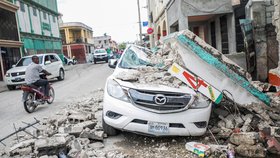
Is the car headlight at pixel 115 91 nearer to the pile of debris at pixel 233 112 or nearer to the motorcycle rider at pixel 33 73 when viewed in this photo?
the pile of debris at pixel 233 112

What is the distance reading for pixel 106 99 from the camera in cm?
457

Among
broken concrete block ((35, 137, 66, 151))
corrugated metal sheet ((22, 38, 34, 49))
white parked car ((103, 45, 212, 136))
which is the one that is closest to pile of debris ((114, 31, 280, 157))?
white parked car ((103, 45, 212, 136))

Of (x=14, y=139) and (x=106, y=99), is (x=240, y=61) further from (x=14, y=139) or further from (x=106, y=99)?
(x=14, y=139)

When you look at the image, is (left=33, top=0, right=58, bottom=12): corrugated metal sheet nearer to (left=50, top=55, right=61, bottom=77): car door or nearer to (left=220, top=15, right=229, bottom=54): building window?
(left=50, top=55, right=61, bottom=77): car door

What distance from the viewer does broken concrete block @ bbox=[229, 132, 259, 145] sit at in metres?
3.91

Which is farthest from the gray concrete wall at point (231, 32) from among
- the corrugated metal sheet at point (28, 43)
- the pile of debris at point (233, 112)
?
the corrugated metal sheet at point (28, 43)

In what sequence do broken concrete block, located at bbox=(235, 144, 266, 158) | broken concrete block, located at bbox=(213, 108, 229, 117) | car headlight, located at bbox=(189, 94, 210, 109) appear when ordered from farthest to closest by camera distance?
broken concrete block, located at bbox=(213, 108, 229, 117) < car headlight, located at bbox=(189, 94, 210, 109) < broken concrete block, located at bbox=(235, 144, 266, 158)

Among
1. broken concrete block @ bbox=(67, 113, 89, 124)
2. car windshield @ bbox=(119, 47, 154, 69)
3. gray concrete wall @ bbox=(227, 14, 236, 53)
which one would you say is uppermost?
gray concrete wall @ bbox=(227, 14, 236, 53)

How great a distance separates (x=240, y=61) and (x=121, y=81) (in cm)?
644

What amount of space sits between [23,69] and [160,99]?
1230cm

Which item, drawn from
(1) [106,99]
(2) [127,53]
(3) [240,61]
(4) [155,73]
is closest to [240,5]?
(3) [240,61]

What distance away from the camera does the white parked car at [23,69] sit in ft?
47.7

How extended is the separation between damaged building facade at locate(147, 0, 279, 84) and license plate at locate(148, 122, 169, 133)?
5.72 m

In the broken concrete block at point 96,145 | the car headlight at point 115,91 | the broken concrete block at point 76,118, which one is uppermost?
the car headlight at point 115,91
